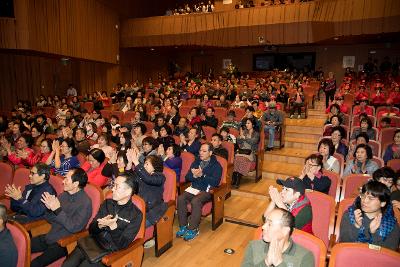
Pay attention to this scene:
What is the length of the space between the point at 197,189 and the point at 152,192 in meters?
0.67

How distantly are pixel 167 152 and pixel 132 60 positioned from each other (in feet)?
37.8

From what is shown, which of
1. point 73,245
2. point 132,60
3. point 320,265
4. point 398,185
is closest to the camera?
point 320,265

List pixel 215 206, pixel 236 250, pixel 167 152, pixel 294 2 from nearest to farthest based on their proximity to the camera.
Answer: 1. pixel 236 250
2. pixel 215 206
3. pixel 167 152
4. pixel 294 2

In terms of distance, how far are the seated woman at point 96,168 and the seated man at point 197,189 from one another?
3.07 ft

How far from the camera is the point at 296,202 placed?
2.28m

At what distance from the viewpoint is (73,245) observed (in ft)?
8.33

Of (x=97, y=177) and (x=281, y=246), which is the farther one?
(x=97, y=177)

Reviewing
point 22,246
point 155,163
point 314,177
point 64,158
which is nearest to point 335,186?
point 314,177

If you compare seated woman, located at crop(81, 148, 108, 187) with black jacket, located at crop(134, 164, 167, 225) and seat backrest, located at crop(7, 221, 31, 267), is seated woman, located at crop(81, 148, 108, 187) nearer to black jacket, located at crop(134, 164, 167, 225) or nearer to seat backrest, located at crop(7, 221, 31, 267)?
black jacket, located at crop(134, 164, 167, 225)

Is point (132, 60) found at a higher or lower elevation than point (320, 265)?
higher

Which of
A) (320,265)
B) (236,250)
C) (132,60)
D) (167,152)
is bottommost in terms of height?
(236,250)

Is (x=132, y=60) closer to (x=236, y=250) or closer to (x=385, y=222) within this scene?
(x=236, y=250)

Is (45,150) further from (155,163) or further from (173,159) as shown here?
(155,163)

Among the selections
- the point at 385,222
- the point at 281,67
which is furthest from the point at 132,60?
the point at 385,222
